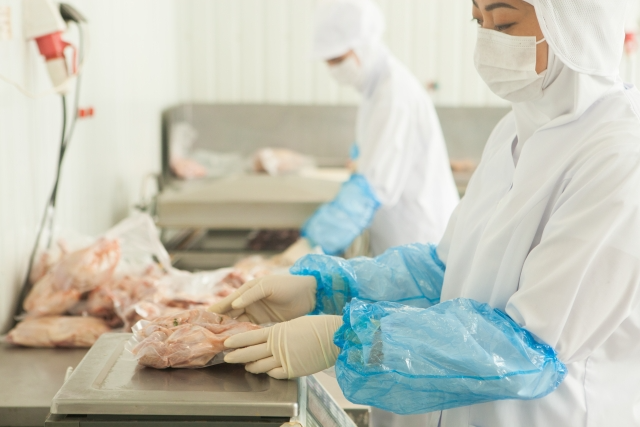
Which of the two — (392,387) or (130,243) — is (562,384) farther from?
(130,243)

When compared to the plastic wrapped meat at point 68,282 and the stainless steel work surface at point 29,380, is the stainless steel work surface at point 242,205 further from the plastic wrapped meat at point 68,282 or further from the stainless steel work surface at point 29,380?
the stainless steel work surface at point 29,380

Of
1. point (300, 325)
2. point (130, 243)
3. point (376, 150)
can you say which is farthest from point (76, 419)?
point (376, 150)

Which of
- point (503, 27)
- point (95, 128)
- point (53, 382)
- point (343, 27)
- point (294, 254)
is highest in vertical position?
point (503, 27)

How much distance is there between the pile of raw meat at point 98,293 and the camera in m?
1.86

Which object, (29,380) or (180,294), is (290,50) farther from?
(29,380)

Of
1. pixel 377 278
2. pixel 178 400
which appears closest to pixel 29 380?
pixel 178 400

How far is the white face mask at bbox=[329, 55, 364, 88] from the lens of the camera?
2.96 metres

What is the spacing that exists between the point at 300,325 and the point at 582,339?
0.50 meters

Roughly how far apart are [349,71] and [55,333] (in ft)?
5.72

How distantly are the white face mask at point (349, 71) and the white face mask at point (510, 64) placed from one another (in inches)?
64.7

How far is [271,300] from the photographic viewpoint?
1.54 m

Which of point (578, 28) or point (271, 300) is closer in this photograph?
point (578, 28)

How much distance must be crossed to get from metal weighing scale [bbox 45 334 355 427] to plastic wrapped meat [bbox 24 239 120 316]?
2.50ft

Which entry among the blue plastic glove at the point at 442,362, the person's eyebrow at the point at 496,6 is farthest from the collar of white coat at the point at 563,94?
the blue plastic glove at the point at 442,362
